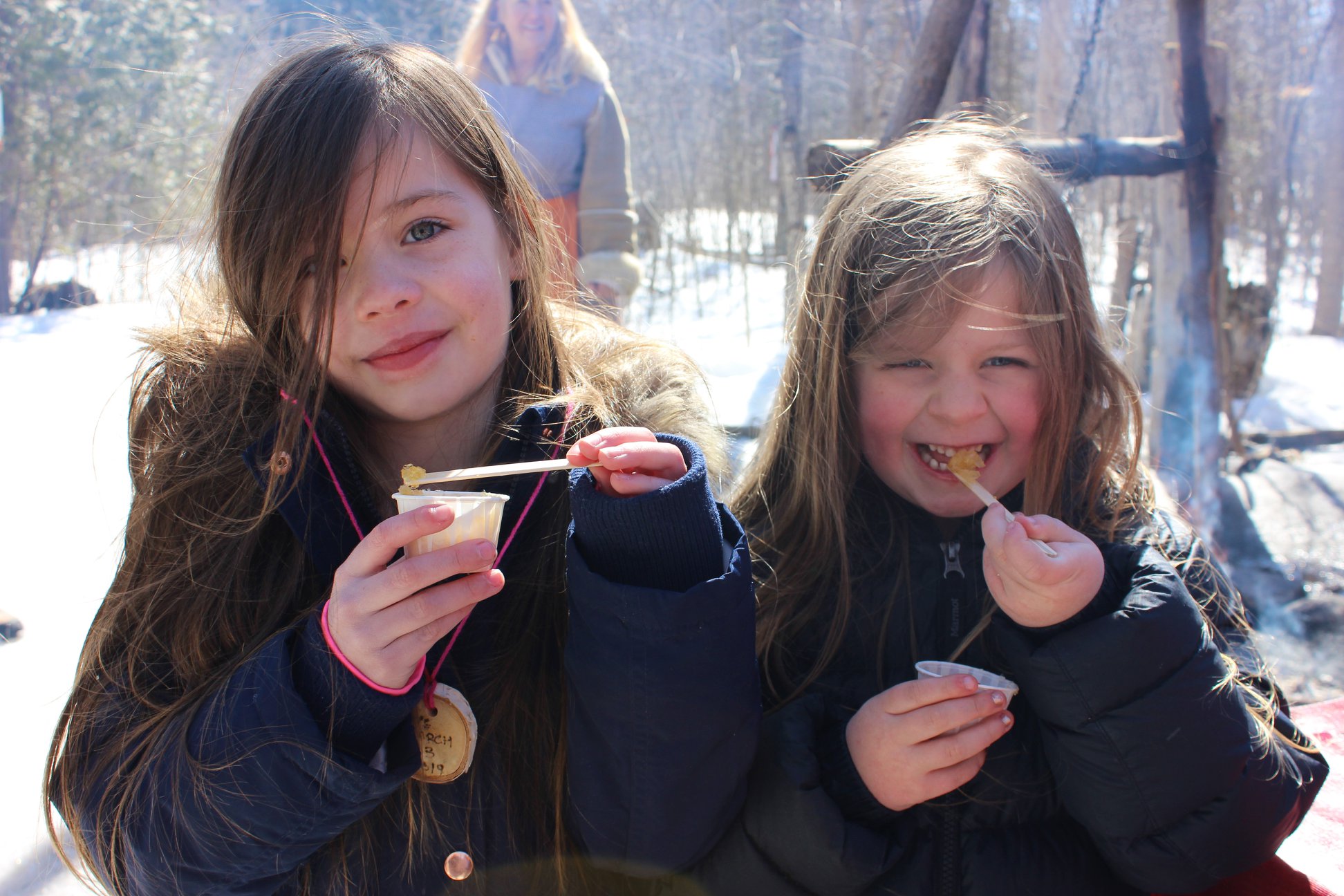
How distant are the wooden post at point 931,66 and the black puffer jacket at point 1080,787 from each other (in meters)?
2.17

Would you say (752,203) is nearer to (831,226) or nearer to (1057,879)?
(831,226)

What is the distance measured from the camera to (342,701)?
1148 mm

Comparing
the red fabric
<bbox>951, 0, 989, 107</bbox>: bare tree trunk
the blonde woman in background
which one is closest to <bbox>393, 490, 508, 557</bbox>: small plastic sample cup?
the red fabric

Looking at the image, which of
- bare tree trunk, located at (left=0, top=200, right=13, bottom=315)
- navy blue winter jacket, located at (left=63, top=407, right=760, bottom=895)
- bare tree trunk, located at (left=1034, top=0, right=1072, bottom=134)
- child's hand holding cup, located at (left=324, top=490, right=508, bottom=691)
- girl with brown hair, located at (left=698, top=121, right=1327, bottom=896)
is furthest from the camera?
bare tree trunk, located at (left=1034, top=0, right=1072, bottom=134)

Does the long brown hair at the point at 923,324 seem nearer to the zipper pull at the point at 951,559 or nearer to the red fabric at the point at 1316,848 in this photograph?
the zipper pull at the point at 951,559

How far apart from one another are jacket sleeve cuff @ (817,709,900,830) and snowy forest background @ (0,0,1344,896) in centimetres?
116

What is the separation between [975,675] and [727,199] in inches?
334

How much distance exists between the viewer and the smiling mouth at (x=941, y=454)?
5.35 feet

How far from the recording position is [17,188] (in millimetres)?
4816

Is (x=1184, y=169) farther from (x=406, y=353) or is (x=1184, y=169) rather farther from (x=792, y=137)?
(x=792, y=137)

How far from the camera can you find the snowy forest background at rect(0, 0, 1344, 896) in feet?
10.3

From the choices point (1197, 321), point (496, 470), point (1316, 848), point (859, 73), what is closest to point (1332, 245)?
point (859, 73)

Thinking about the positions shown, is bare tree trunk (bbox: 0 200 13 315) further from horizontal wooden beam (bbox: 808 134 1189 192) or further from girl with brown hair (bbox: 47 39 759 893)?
horizontal wooden beam (bbox: 808 134 1189 192)

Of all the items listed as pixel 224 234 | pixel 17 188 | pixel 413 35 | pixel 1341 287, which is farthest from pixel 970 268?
pixel 1341 287
